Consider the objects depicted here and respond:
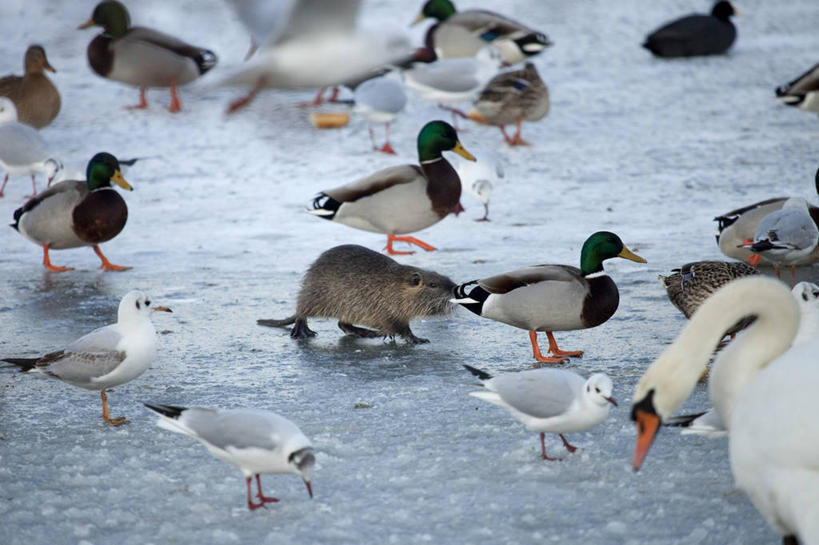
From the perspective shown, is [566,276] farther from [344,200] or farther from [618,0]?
[618,0]

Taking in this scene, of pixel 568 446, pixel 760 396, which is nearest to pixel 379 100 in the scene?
pixel 568 446

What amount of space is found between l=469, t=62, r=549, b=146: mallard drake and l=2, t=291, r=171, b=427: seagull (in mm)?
5720

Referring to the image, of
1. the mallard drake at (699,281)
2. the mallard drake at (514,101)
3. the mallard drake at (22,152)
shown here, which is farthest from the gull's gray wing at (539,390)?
the mallard drake at (514,101)

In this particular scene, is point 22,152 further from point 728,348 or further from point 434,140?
point 728,348

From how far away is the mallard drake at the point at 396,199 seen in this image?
6730mm

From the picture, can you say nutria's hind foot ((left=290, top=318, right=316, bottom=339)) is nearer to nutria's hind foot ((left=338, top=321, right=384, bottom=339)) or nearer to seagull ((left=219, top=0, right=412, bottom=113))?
nutria's hind foot ((left=338, top=321, right=384, bottom=339))

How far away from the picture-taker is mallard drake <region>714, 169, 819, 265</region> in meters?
6.09

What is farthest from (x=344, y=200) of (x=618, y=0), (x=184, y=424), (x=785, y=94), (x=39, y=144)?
(x=618, y=0)

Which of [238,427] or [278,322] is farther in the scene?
[278,322]

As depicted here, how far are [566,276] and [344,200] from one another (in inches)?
89.9

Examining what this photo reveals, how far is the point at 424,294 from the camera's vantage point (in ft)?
17.8

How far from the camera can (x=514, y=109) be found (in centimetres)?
954

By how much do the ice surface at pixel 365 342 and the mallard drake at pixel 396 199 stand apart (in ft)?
1.07

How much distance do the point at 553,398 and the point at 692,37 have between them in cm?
1027
